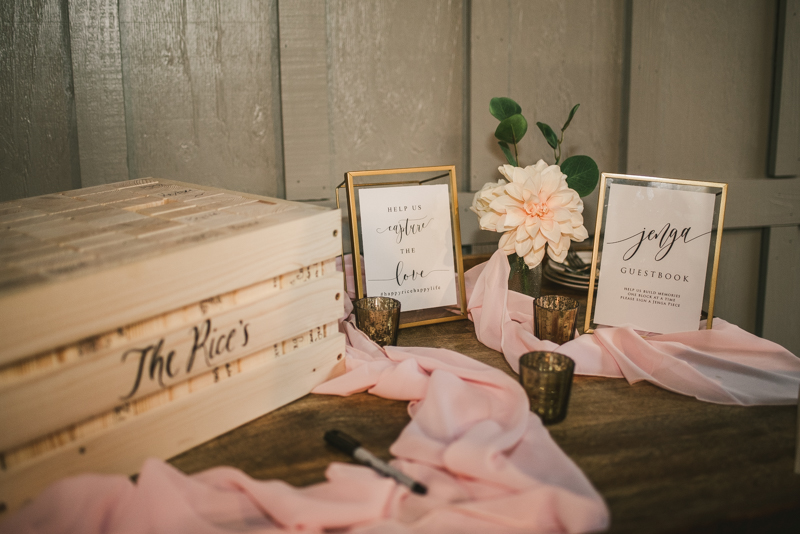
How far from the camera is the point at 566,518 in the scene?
58 cm

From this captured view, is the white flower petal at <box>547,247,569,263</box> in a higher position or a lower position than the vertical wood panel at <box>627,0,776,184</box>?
lower

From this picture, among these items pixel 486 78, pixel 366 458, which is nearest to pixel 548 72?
pixel 486 78

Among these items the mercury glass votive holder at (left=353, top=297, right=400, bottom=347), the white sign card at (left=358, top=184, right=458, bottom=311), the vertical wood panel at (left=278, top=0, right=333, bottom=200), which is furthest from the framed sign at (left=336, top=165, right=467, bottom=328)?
the vertical wood panel at (left=278, top=0, right=333, bottom=200)

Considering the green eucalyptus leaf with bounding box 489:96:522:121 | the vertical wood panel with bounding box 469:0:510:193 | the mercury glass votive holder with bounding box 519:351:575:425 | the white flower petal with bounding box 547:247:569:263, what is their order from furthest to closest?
the vertical wood panel with bounding box 469:0:510:193 < the green eucalyptus leaf with bounding box 489:96:522:121 < the white flower petal with bounding box 547:247:569:263 < the mercury glass votive holder with bounding box 519:351:575:425

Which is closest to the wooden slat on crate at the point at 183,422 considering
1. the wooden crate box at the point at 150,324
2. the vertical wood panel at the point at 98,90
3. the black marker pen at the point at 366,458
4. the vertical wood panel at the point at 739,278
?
the wooden crate box at the point at 150,324

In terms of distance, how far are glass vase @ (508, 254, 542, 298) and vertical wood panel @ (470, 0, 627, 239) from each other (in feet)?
1.38

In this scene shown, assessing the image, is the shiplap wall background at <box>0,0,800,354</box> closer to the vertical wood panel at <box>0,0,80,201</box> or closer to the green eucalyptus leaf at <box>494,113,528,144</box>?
the vertical wood panel at <box>0,0,80,201</box>

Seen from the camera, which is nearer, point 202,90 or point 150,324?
point 150,324

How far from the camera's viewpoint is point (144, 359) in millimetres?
673

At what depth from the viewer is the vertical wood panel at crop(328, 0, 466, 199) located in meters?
1.48

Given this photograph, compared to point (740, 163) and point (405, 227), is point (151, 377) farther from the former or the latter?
point (740, 163)

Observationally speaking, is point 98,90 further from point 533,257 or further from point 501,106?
point 533,257

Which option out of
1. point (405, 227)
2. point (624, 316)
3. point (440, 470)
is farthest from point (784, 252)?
point (440, 470)

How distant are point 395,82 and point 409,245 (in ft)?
1.83
